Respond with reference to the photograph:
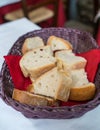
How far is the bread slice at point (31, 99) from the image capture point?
0.61m

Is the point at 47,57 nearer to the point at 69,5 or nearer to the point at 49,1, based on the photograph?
the point at 49,1

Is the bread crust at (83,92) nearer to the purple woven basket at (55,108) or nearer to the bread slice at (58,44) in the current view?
the purple woven basket at (55,108)

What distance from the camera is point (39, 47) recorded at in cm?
80

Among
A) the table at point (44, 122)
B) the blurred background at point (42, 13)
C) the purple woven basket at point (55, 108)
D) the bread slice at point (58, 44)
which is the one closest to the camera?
the purple woven basket at point (55, 108)

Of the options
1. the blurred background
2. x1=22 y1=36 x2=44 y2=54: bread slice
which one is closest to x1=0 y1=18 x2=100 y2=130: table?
x1=22 y1=36 x2=44 y2=54: bread slice

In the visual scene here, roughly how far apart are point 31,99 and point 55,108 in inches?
2.6

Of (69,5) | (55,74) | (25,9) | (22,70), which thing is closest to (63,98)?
(55,74)

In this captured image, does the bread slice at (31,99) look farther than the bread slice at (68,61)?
No

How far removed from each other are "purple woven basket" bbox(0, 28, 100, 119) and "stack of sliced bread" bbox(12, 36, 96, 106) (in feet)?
0.08

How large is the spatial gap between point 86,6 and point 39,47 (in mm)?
1971

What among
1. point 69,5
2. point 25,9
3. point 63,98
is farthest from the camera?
point 69,5

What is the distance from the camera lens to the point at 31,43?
2.69ft

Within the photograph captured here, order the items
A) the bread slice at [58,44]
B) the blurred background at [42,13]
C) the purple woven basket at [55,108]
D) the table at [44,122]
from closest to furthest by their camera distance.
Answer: the purple woven basket at [55,108]
the table at [44,122]
the bread slice at [58,44]
the blurred background at [42,13]

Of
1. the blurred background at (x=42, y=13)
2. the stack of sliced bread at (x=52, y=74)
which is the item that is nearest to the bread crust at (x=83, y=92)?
the stack of sliced bread at (x=52, y=74)
